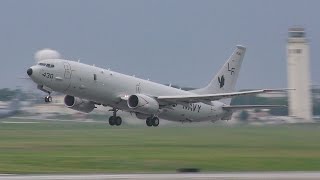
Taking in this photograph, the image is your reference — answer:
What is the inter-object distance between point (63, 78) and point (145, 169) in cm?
1087

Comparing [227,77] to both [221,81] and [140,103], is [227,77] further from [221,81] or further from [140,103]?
[140,103]

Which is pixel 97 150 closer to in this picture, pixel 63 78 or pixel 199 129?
pixel 63 78

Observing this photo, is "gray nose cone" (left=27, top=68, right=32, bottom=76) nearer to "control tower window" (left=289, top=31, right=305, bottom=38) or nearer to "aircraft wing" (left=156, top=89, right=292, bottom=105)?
"aircraft wing" (left=156, top=89, right=292, bottom=105)

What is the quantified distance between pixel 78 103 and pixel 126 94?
3416mm

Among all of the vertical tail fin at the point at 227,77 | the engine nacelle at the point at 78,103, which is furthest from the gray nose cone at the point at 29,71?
the vertical tail fin at the point at 227,77

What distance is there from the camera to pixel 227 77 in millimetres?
77750

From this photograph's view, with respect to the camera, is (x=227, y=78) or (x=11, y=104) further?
(x=11, y=104)

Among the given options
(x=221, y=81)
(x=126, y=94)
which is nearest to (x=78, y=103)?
(x=126, y=94)

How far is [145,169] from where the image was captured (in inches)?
2196

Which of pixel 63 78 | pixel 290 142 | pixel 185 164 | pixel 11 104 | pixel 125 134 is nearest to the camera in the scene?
pixel 185 164

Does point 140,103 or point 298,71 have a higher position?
point 298,71

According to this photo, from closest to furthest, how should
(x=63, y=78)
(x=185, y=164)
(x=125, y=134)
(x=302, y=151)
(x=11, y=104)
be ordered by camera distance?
(x=185, y=164) → (x=63, y=78) → (x=302, y=151) → (x=125, y=134) → (x=11, y=104)

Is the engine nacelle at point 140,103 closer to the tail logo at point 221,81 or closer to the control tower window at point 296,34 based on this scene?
the tail logo at point 221,81

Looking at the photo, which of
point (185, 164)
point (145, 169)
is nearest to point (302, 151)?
point (185, 164)
